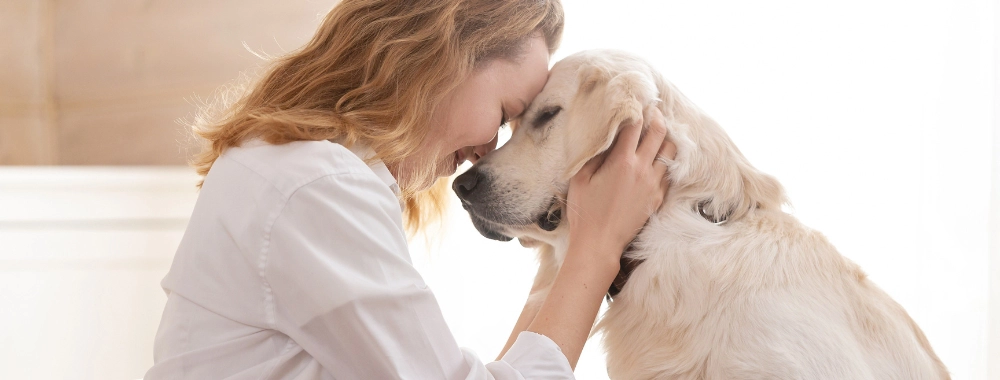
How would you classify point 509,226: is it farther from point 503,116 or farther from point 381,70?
point 381,70

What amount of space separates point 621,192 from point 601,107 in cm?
16

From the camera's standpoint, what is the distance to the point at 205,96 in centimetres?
265

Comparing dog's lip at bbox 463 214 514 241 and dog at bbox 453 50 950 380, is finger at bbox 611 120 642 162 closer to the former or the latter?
dog at bbox 453 50 950 380

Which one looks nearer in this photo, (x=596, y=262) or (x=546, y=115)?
(x=596, y=262)

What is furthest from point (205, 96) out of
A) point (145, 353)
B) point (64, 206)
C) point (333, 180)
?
point (333, 180)

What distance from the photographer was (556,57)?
7.34 feet

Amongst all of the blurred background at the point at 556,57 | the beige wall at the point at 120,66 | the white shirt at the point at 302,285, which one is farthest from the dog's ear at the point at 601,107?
the beige wall at the point at 120,66

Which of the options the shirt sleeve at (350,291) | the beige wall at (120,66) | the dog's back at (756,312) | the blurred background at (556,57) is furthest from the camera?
the beige wall at (120,66)

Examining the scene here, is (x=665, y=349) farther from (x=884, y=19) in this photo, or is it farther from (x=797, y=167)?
(x=884, y=19)

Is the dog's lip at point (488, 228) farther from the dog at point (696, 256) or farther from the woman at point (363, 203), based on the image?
the woman at point (363, 203)

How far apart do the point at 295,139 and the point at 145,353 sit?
2155 mm

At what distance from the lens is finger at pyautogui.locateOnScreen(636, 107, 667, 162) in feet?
3.97

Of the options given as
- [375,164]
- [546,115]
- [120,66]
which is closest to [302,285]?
[375,164]

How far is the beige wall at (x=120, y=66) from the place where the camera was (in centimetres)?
251
